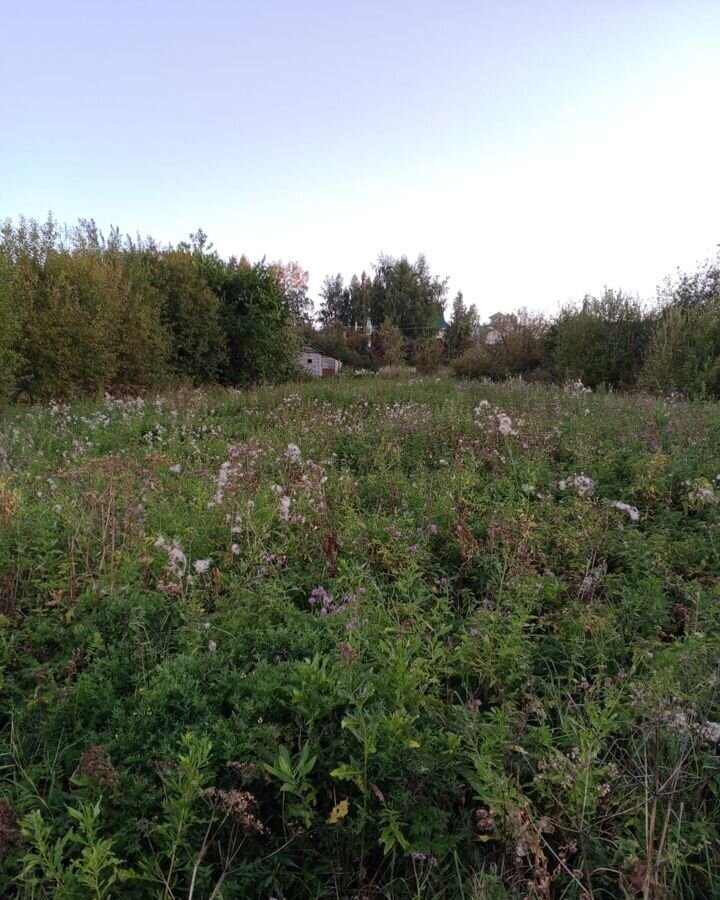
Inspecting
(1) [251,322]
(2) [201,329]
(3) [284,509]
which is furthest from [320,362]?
(3) [284,509]

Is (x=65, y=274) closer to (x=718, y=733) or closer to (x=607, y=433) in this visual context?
(x=607, y=433)

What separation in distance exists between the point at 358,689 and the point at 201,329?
18.7 metres

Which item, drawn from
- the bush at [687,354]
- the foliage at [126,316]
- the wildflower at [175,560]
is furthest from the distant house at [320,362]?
the wildflower at [175,560]

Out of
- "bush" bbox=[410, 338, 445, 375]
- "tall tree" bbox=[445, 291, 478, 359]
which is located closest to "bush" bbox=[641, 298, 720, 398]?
"bush" bbox=[410, 338, 445, 375]

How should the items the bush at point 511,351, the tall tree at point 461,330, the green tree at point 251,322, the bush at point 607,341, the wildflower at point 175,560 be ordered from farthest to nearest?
the tall tree at point 461,330 → the bush at point 511,351 → the green tree at point 251,322 → the bush at point 607,341 → the wildflower at point 175,560

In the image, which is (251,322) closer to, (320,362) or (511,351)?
(511,351)

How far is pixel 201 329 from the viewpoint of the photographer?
61.3 ft

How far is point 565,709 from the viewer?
2.12 metres

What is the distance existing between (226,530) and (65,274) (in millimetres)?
12386

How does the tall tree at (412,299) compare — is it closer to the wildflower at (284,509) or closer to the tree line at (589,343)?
the tree line at (589,343)

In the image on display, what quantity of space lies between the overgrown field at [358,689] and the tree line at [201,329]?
24.5 ft

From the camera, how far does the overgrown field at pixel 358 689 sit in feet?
4.85

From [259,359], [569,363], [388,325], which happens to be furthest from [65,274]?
[388,325]

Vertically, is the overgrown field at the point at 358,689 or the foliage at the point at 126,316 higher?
the foliage at the point at 126,316
